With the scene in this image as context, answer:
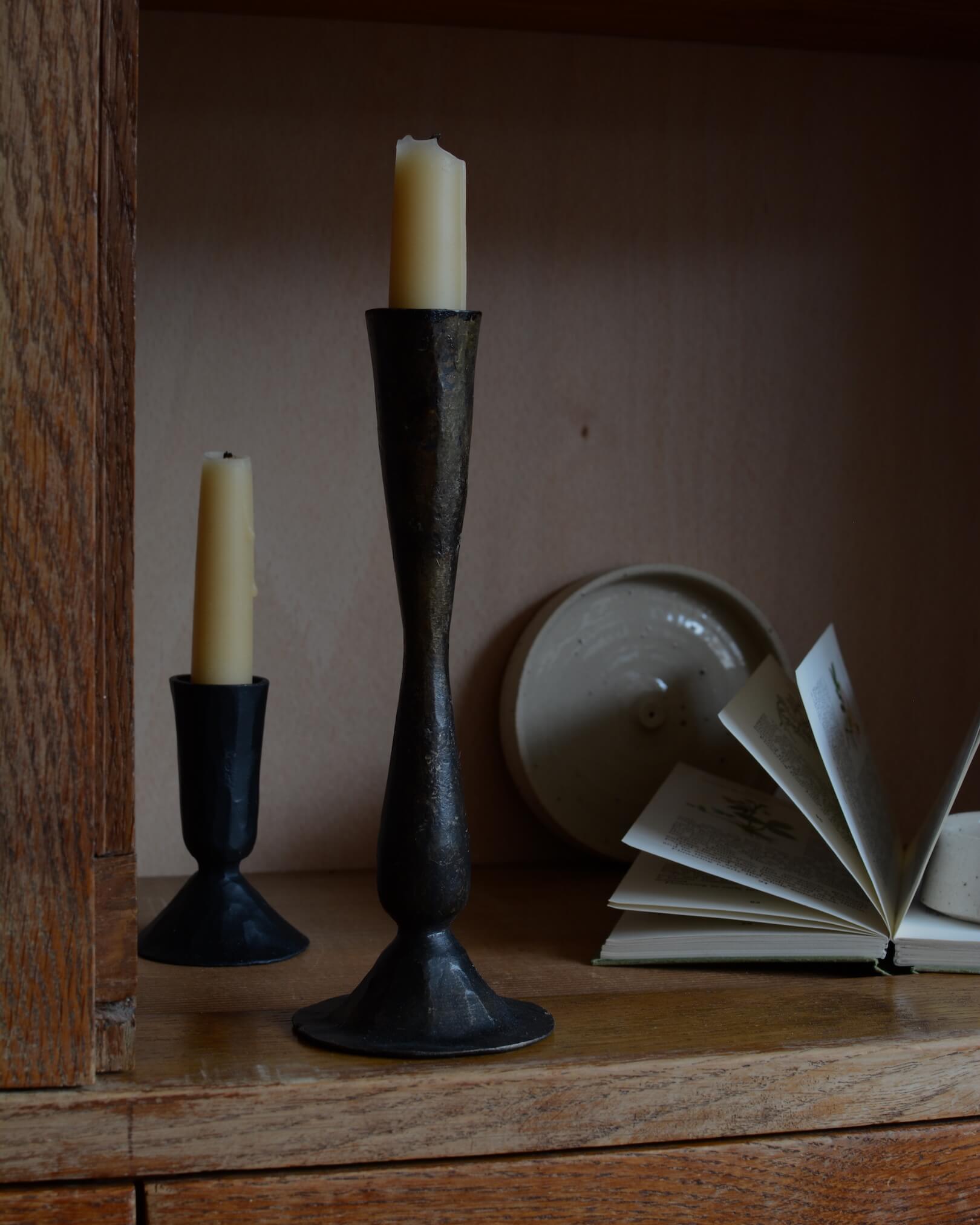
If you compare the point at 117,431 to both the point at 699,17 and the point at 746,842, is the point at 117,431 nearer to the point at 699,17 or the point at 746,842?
the point at 746,842

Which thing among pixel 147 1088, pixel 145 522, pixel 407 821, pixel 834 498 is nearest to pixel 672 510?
pixel 834 498

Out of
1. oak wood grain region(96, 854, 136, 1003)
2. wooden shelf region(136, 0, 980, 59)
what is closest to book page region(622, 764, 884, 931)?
oak wood grain region(96, 854, 136, 1003)

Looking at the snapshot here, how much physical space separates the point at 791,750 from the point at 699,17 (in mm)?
493

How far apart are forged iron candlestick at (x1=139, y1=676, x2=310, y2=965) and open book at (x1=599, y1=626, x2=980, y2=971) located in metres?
0.18

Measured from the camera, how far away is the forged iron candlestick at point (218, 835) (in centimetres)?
65

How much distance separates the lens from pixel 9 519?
442 millimetres

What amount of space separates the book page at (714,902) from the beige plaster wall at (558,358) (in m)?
0.24

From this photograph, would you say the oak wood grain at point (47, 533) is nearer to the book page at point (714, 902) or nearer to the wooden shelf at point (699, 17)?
the book page at point (714, 902)

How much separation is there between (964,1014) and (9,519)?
0.45 metres

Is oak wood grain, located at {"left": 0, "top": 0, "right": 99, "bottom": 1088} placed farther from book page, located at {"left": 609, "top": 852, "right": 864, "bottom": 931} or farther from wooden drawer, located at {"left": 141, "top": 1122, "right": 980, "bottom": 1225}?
book page, located at {"left": 609, "top": 852, "right": 864, "bottom": 931}

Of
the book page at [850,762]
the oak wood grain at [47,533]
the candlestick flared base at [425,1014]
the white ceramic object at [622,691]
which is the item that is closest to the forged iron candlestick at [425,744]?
the candlestick flared base at [425,1014]

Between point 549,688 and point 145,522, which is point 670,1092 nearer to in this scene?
point 549,688

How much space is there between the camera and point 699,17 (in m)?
0.84

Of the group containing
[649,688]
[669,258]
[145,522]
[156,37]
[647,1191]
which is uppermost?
[156,37]
